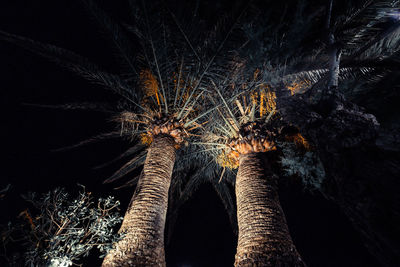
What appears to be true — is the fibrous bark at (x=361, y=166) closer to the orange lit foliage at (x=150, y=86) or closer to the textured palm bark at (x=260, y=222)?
the textured palm bark at (x=260, y=222)

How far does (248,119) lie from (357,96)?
186 inches

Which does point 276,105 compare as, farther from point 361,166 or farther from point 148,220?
point 148,220

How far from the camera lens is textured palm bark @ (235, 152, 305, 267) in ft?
9.02

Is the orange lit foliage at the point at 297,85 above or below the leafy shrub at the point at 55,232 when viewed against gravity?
above

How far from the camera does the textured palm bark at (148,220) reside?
3.09m

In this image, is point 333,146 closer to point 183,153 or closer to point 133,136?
point 183,153

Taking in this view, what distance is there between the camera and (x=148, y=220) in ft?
11.6

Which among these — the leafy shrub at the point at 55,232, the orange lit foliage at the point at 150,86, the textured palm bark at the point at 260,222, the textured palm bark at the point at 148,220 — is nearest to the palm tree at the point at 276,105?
the textured palm bark at the point at 260,222

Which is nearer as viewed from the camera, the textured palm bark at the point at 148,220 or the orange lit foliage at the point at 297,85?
the textured palm bark at the point at 148,220

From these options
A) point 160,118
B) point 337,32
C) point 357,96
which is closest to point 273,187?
point 160,118

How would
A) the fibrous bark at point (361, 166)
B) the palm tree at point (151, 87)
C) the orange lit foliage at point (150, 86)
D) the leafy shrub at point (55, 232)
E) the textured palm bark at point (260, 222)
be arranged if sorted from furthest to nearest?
the orange lit foliage at point (150, 86) < the palm tree at point (151, 87) < the textured palm bark at point (260, 222) < the leafy shrub at point (55, 232) < the fibrous bark at point (361, 166)

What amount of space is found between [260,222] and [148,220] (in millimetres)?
1970

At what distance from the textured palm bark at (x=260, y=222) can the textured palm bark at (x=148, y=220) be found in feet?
4.62

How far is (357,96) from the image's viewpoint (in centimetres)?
679
